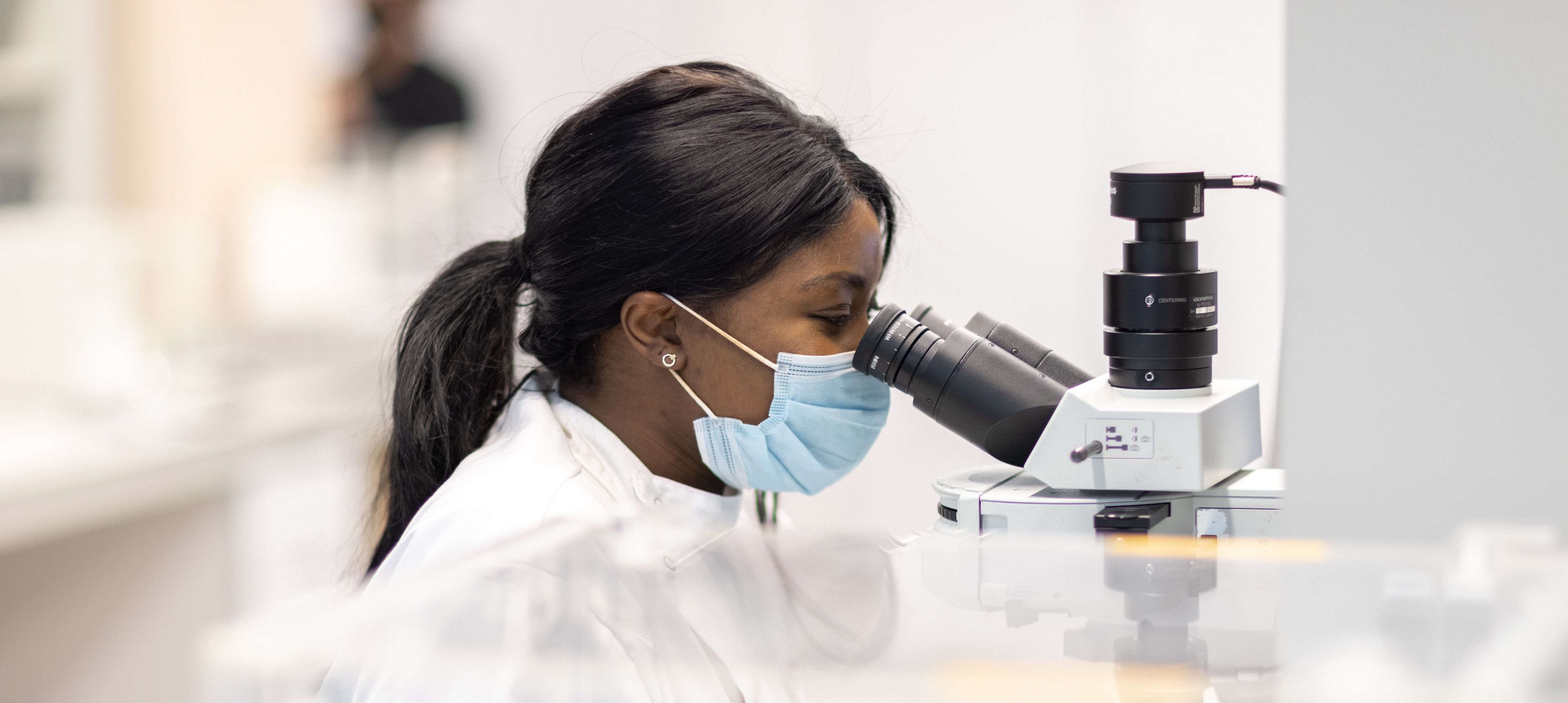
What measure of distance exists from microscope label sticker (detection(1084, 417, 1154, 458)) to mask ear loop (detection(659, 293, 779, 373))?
345mm

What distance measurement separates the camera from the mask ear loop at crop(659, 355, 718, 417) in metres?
1.12

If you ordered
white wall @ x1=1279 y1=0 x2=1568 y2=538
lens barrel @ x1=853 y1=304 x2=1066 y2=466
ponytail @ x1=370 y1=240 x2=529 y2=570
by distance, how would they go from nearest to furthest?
white wall @ x1=1279 y1=0 x2=1568 y2=538 < lens barrel @ x1=853 y1=304 x2=1066 y2=466 < ponytail @ x1=370 y1=240 x2=529 y2=570

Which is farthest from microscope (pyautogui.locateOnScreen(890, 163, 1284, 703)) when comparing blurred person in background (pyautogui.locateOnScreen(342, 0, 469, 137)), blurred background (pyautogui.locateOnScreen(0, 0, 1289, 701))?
blurred person in background (pyautogui.locateOnScreen(342, 0, 469, 137))

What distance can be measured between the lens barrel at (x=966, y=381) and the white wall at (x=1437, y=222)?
48cm

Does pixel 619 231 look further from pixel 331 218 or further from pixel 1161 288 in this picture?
pixel 331 218

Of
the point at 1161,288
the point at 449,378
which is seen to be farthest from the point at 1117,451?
the point at 449,378

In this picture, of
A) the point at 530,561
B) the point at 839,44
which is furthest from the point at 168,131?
the point at 530,561

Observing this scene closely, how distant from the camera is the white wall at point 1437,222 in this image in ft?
1.37

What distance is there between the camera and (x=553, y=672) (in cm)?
62

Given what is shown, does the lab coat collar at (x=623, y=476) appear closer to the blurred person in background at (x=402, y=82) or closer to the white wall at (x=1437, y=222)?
the white wall at (x=1437, y=222)

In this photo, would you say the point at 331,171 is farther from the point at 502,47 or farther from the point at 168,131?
the point at 502,47

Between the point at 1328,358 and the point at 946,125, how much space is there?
6.29 ft

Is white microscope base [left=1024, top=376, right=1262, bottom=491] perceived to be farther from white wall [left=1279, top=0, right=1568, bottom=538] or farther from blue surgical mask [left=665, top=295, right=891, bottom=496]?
white wall [left=1279, top=0, right=1568, bottom=538]

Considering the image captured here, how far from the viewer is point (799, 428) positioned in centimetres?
111
